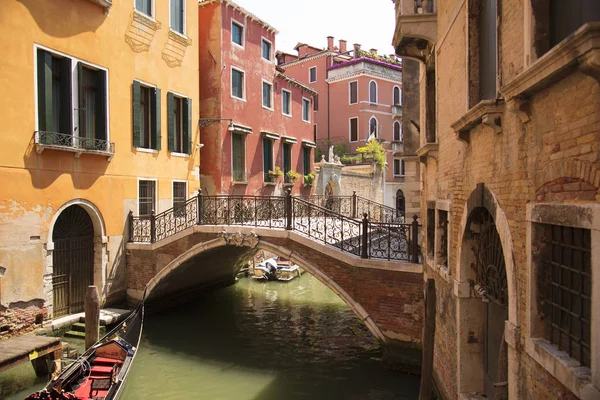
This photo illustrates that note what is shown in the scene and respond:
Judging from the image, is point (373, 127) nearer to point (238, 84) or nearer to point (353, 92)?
point (353, 92)

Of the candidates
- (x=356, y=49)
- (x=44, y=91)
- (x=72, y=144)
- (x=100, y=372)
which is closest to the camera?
(x=100, y=372)

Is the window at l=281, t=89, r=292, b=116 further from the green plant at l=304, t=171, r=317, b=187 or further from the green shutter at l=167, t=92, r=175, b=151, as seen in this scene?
the green shutter at l=167, t=92, r=175, b=151

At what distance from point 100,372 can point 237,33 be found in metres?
11.0

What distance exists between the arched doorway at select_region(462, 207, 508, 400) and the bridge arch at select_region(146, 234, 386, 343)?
3.26m

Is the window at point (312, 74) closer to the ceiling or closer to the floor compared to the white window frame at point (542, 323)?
closer to the ceiling

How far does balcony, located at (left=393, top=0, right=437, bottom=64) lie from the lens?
624cm

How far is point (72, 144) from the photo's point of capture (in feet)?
29.5

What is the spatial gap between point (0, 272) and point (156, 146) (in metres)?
4.65

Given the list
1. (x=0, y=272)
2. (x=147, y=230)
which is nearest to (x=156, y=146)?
(x=147, y=230)

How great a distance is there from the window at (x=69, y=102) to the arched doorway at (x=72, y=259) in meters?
1.55

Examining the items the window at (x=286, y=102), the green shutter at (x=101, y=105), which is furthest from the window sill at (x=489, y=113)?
the window at (x=286, y=102)

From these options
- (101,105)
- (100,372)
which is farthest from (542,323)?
(101,105)

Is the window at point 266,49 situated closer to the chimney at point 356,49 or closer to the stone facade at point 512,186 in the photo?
the stone facade at point 512,186

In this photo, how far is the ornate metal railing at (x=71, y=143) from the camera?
8.40m
